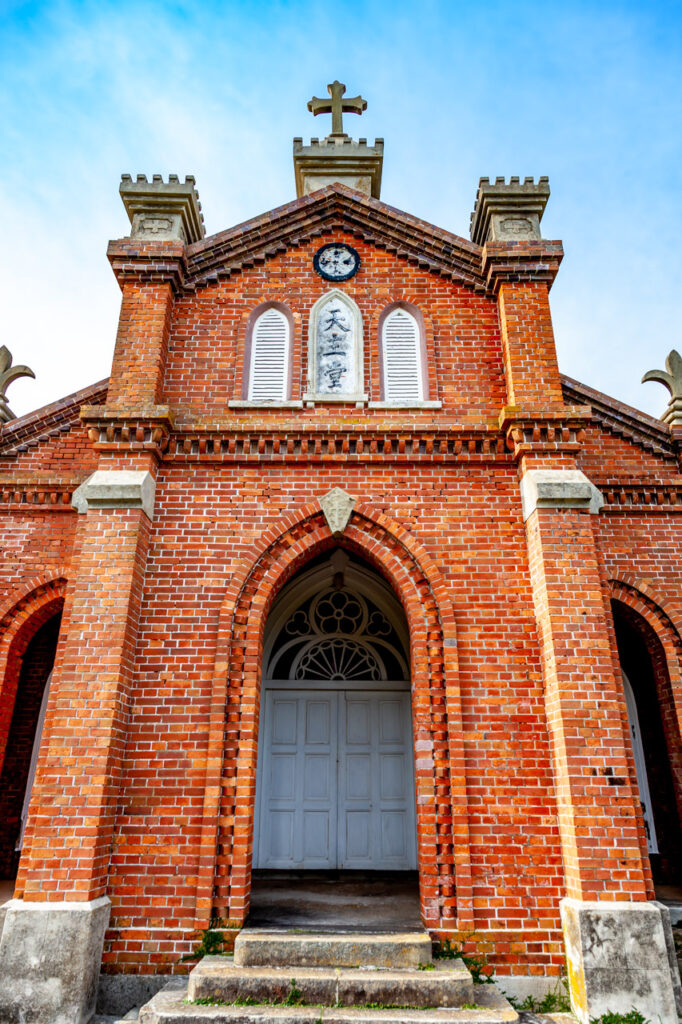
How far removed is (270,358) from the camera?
28.0 feet

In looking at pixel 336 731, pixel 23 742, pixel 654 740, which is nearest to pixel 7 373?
pixel 23 742

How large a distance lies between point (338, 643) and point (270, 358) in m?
4.10

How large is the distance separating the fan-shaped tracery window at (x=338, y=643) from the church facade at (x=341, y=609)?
0.04 m

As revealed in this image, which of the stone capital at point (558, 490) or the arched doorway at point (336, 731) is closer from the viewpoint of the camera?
the stone capital at point (558, 490)

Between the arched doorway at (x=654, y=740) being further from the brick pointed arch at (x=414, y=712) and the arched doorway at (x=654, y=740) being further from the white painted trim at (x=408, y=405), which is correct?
the white painted trim at (x=408, y=405)

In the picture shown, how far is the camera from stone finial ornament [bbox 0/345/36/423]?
9.39m

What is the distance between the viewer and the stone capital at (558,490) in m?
7.18

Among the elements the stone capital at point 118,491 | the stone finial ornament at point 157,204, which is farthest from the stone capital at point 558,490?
the stone finial ornament at point 157,204

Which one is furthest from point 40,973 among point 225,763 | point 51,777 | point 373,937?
point 373,937

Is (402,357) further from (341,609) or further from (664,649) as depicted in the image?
(664,649)

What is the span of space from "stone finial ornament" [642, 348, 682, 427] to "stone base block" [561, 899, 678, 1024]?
6.12m

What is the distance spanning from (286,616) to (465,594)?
331cm

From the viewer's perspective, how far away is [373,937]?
19.4 ft

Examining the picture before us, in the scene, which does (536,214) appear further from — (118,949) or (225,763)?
(118,949)
